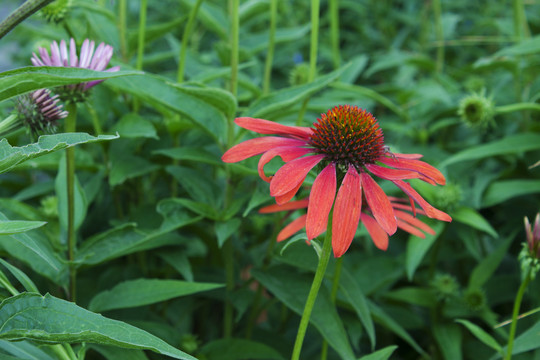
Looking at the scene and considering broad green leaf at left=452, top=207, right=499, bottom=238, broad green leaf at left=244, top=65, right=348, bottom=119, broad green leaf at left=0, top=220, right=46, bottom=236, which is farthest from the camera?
broad green leaf at left=452, top=207, right=499, bottom=238

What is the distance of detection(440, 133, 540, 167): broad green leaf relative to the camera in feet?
3.25

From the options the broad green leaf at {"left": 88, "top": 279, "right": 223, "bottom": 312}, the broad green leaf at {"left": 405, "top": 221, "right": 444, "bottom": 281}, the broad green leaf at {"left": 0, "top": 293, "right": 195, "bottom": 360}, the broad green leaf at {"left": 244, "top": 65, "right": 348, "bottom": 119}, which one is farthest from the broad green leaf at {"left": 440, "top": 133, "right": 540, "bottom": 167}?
the broad green leaf at {"left": 0, "top": 293, "right": 195, "bottom": 360}

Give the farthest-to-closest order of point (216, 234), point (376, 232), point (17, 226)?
point (216, 234) → point (376, 232) → point (17, 226)

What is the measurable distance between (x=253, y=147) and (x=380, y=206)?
15cm

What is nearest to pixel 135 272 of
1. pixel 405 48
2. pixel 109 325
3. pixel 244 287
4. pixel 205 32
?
pixel 244 287

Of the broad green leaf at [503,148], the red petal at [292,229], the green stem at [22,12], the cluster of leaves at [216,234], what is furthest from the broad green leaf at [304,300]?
the green stem at [22,12]

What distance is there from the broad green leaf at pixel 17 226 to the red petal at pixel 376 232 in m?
0.39

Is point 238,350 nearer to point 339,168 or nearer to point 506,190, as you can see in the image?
point 339,168

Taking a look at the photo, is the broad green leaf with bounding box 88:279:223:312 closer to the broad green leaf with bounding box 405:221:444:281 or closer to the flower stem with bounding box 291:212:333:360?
the flower stem with bounding box 291:212:333:360

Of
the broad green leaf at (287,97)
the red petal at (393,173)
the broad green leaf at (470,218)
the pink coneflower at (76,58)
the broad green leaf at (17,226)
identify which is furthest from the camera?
the broad green leaf at (470,218)

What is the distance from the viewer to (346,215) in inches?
21.0

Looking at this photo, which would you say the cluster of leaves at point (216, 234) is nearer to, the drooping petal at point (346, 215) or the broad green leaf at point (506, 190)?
the broad green leaf at point (506, 190)

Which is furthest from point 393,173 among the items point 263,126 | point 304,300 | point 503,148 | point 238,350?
point 503,148

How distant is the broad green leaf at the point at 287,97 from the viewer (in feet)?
2.55
